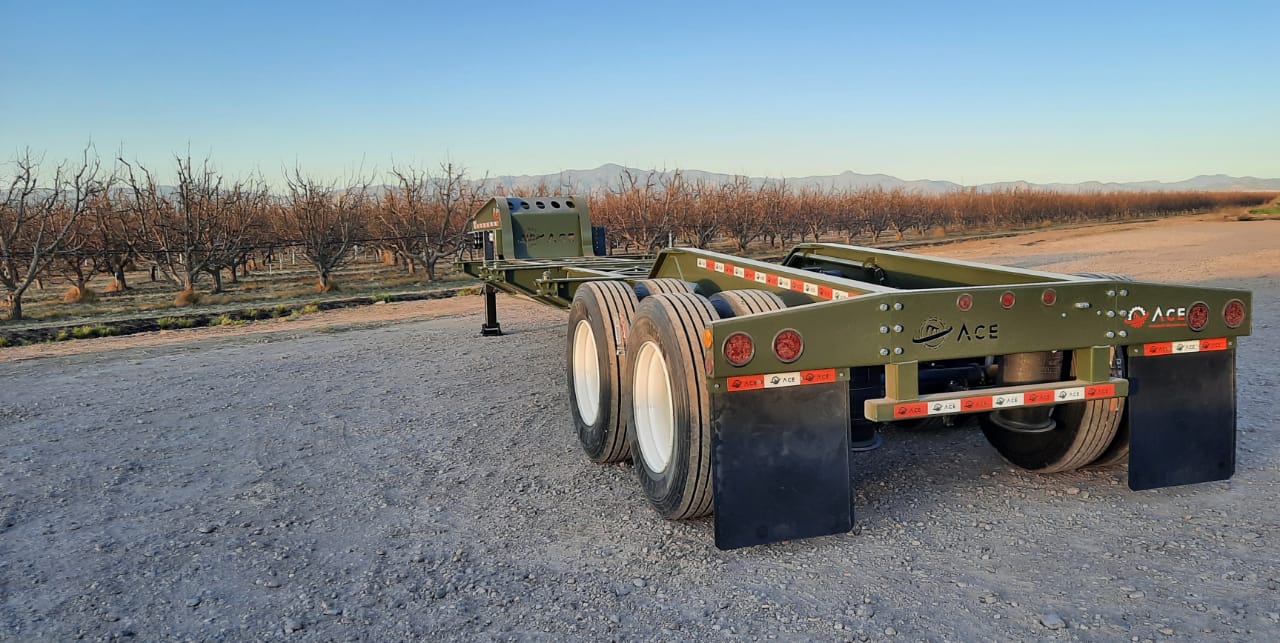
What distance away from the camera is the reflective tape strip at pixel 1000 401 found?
3395mm

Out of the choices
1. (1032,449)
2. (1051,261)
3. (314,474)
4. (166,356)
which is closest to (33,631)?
(314,474)

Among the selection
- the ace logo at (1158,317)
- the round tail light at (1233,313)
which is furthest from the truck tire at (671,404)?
the round tail light at (1233,313)

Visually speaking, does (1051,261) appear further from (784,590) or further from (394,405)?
(784,590)

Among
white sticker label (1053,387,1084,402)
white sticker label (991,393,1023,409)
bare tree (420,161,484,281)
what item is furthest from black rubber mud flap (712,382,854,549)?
bare tree (420,161,484,281)

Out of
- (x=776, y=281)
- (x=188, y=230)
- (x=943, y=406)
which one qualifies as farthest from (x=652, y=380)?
(x=188, y=230)

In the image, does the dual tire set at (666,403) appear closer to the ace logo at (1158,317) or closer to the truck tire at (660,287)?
the truck tire at (660,287)

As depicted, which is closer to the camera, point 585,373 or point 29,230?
point 585,373

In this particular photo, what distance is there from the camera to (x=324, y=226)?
22.7m

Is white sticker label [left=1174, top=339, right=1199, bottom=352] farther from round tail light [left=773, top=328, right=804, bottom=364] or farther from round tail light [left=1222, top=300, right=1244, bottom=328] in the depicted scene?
round tail light [left=773, top=328, right=804, bottom=364]

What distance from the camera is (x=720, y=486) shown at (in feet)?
11.1

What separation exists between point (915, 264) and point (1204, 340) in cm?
168

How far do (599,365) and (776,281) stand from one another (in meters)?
1.08

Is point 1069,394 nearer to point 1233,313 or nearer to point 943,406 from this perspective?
point 943,406

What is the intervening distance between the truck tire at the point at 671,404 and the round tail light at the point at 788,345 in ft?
1.05
